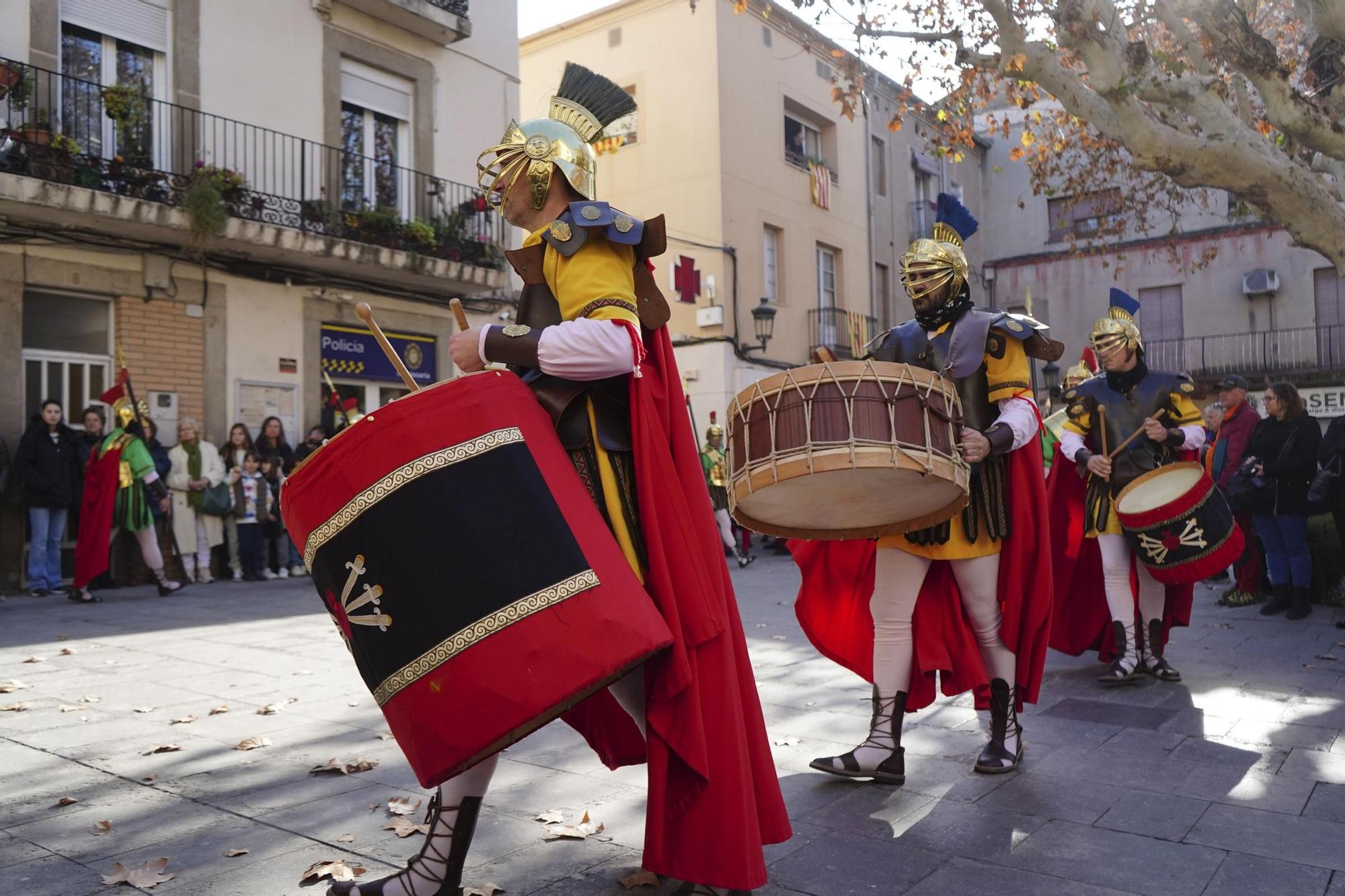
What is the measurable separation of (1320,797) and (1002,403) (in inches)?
67.8

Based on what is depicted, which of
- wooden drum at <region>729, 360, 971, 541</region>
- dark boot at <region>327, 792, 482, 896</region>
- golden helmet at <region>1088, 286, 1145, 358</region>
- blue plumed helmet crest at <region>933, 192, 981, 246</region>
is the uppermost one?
blue plumed helmet crest at <region>933, 192, 981, 246</region>

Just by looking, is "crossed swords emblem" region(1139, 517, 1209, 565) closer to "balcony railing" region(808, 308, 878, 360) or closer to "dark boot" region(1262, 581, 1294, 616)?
"dark boot" region(1262, 581, 1294, 616)

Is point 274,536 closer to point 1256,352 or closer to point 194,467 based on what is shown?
point 194,467

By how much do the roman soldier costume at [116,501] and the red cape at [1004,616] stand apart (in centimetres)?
833

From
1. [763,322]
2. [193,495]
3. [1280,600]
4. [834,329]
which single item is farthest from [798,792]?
[834,329]

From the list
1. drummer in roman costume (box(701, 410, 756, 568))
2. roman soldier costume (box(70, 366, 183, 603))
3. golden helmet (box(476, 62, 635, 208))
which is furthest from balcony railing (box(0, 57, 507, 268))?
golden helmet (box(476, 62, 635, 208))

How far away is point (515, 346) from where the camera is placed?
2.56m

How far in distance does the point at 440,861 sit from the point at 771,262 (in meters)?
21.6

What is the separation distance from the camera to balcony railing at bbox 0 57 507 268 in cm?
1130

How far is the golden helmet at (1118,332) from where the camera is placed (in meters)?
6.05

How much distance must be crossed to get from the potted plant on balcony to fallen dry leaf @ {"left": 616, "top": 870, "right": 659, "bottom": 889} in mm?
12216

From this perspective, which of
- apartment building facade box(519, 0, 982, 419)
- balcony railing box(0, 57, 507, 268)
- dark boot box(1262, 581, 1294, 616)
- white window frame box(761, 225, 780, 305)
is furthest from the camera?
white window frame box(761, 225, 780, 305)

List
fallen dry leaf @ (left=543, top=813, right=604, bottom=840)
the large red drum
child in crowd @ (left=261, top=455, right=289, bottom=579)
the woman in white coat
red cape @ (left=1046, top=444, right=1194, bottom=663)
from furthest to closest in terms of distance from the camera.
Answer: child in crowd @ (left=261, top=455, right=289, bottom=579), the woman in white coat, red cape @ (left=1046, top=444, right=1194, bottom=663), fallen dry leaf @ (left=543, top=813, right=604, bottom=840), the large red drum

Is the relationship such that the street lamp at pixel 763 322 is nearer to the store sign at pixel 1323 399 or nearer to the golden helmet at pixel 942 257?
the store sign at pixel 1323 399
